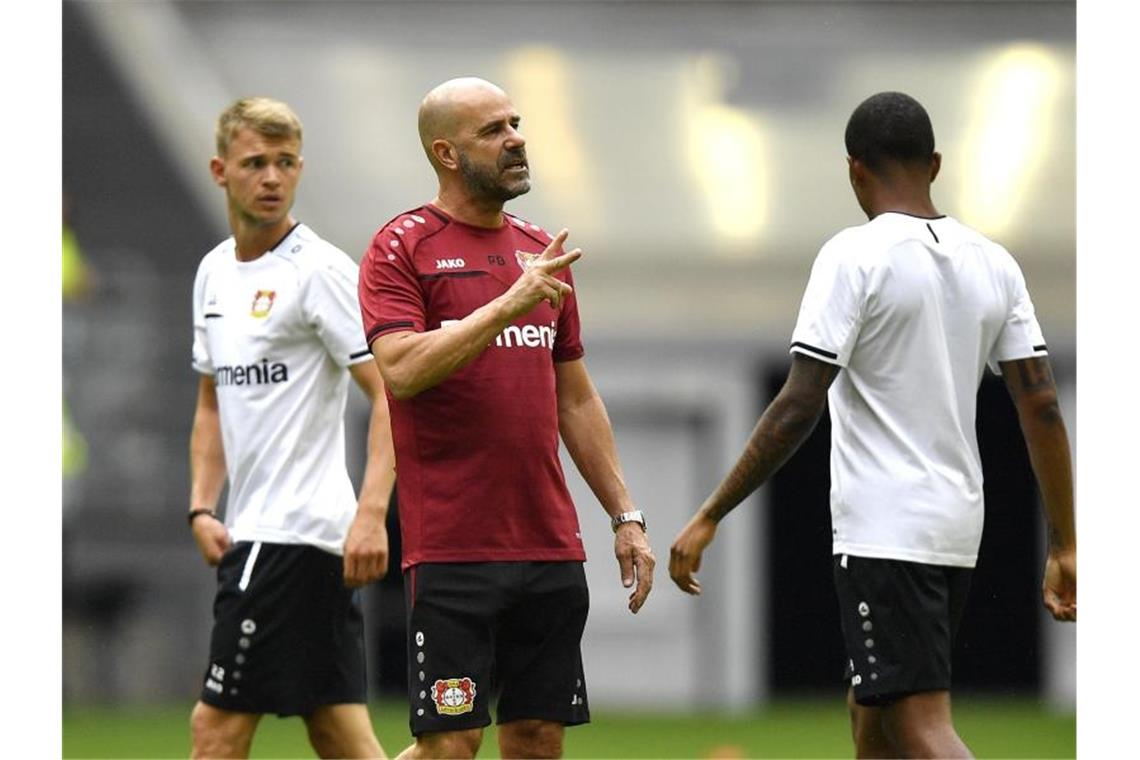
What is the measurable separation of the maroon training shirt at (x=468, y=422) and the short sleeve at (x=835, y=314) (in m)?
0.72

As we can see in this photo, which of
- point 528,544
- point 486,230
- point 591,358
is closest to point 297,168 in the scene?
point 486,230

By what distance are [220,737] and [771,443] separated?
211 cm

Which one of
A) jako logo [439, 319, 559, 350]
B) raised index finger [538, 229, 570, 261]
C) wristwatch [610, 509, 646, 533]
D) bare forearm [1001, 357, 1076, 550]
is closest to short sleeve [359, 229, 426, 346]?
jako logo [439, 319, 559, 350]

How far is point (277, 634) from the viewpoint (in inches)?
259

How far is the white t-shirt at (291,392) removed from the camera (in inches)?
260

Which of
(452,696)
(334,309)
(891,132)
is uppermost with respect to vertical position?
(891,132)

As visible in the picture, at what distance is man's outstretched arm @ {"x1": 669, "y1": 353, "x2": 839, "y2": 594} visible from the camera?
5574 millimetres

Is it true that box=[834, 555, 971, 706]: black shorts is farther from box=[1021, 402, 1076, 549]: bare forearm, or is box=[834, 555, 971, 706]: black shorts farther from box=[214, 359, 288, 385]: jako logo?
box=[214, 359, 288, 385]: jako logo

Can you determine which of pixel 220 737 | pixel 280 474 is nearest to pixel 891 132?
pixel 280 474

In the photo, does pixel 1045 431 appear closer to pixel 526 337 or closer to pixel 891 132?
pixel 891 132

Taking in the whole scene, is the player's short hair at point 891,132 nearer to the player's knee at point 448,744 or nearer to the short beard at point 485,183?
the short beard at point 485,183

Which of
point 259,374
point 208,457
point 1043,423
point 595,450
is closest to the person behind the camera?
point 1043,423

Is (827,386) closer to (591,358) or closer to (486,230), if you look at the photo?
(486,230)

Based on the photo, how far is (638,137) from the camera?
722 inches
